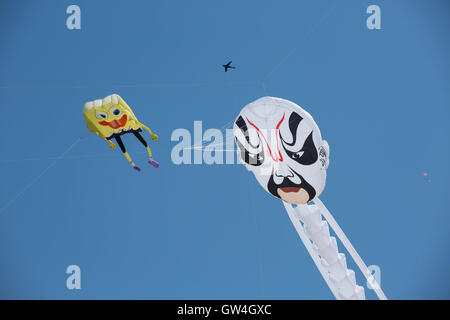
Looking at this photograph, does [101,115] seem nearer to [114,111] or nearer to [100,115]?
[100,115]

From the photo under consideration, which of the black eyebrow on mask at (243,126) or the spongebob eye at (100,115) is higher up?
the spongebob eye at (100,115)

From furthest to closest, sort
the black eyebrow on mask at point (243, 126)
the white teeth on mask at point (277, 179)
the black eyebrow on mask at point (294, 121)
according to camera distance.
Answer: the white teeth on mask at point (277, 179), the black eyebrow on mask at point (243, 126), the black eyebrow on mask at point (294, 121)

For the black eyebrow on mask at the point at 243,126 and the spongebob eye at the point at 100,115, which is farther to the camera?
the spongebob eye at the point at 100,115

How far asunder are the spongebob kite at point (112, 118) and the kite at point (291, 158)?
397cm

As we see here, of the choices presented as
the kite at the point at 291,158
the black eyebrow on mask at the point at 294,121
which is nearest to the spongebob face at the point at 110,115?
the kite at the point at 291,158

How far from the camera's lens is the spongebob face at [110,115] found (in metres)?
23.1

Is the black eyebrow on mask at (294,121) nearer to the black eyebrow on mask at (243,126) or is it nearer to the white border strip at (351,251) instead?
the black eyebrow on mask at (243,126)

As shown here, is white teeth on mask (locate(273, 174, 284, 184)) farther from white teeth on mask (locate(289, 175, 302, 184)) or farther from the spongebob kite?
the spongebob kite

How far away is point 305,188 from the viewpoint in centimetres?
2130

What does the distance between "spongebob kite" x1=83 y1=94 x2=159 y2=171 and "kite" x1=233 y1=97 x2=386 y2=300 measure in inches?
156

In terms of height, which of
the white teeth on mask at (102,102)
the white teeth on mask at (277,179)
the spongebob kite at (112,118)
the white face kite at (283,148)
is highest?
the white teeth on mask at (102,102)
